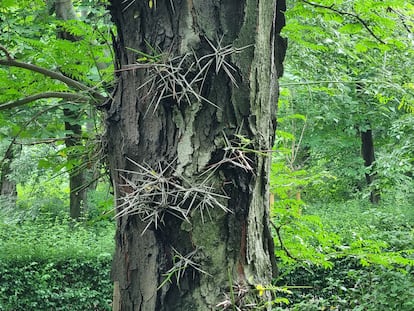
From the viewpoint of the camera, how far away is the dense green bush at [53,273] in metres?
8.16

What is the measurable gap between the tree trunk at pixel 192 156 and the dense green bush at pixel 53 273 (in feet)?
23.6

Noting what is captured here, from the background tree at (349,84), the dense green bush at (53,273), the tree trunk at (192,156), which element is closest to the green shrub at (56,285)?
the dense green bush at (53,273)

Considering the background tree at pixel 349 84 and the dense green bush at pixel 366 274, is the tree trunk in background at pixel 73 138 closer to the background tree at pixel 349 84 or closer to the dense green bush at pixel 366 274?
the background tree at pixel 349 84

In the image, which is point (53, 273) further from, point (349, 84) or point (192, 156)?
point (192, 156)

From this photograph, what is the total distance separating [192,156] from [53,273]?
298 inches

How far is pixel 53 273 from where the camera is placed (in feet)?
A: 27.5

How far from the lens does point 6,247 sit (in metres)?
8.38

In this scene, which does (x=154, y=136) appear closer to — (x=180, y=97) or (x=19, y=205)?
(x=180, y=97)

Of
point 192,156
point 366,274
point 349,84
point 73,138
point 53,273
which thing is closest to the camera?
point 192,156

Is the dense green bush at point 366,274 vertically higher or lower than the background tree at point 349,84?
lower

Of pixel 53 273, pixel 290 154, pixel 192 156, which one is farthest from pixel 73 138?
pixel 53 273

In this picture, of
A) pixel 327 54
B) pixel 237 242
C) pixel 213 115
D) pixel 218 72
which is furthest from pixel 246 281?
pixel 327 54

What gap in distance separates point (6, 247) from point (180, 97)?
7.77 m

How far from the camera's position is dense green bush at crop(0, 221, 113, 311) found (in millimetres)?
8164
